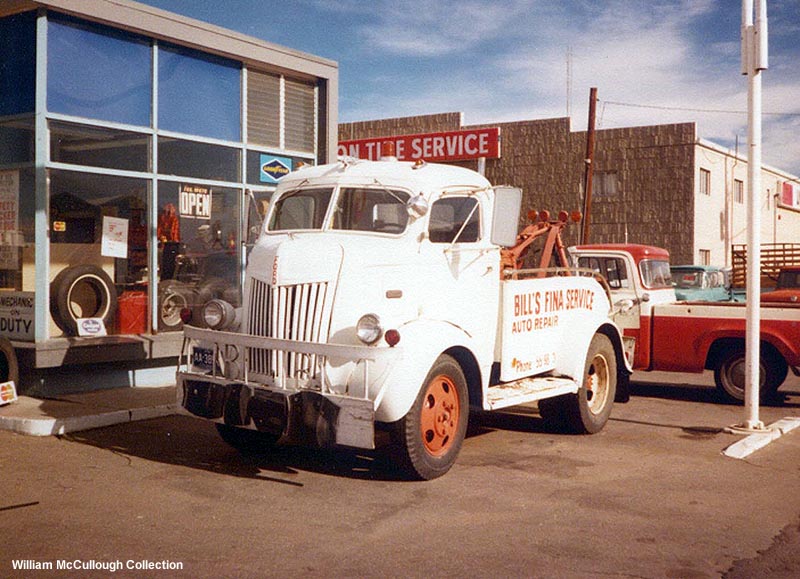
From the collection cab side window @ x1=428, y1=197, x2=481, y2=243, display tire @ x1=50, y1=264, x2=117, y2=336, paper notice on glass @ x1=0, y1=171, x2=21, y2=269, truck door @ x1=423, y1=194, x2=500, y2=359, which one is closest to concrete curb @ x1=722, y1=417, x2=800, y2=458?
truck door @ x1=423, y1=194, x2=500, y2=359

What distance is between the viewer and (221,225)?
12.2 meters

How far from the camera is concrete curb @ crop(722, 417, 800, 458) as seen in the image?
8000 millimetres

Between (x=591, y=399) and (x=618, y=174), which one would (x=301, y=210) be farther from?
(x=618, y=174)

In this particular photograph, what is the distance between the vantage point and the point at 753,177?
8.96 meters

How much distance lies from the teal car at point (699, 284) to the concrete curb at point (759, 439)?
887cm

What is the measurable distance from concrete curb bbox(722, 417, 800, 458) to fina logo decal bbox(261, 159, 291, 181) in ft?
24.5

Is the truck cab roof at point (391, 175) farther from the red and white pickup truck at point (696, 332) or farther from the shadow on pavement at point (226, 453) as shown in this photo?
the red and white pickup truck at point (696, 332)

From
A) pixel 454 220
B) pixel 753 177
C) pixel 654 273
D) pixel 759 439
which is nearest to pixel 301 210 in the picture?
pixel 454 220

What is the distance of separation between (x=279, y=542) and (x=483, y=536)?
1.25 metres

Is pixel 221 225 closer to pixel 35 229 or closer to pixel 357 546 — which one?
pixel 35 229

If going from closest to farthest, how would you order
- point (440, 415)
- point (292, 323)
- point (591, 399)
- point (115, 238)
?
point (292, 323)
point (440, 415)
point (591, 399)
point (115, 238)

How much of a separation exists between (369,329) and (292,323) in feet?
2.43

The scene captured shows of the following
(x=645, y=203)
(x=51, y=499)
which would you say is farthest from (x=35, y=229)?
(x=645, y=203)

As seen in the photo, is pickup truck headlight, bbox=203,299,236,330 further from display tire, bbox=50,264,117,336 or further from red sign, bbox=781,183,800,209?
red sign, bbox=781,183,800,209
